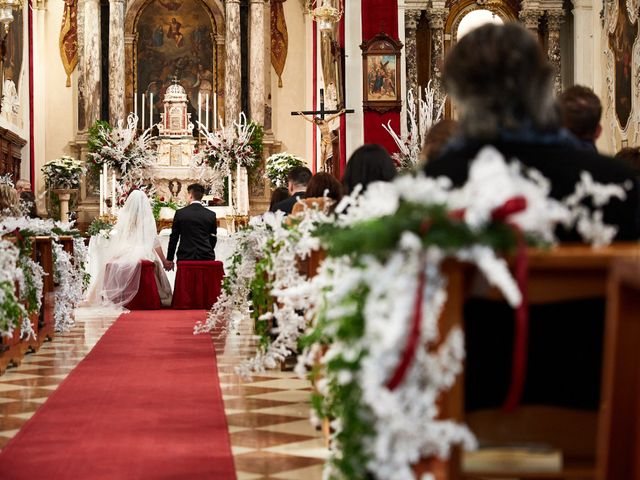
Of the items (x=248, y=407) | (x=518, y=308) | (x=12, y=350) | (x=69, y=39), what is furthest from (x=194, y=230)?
(x=518, y=308)

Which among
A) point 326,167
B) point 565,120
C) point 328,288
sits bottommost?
point 328,288

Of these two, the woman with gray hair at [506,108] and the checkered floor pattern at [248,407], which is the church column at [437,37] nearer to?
the checkered floor pattern at [248,407]

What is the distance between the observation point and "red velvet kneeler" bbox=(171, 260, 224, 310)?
13.6m

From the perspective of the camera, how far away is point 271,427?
557cm

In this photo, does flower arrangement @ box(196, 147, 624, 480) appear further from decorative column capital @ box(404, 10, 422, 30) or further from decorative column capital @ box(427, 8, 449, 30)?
decorative column capital @ box(427, 8, 449, 30)

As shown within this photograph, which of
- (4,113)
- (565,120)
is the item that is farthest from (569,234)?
(4,113)

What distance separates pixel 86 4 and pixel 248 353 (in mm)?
14205

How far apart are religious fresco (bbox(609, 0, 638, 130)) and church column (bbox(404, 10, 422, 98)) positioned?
4529 mm

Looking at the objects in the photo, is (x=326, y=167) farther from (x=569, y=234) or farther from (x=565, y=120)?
(x=569, y=234)

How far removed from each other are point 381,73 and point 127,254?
407 centimetres

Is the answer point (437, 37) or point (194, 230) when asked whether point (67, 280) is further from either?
point (437, 37)

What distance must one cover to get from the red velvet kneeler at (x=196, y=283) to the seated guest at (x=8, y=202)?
4.83 metres

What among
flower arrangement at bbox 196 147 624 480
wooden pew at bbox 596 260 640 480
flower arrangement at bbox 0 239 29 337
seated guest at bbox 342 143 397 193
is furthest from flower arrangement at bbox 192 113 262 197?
wooden pew at bbox 596 260 640 480

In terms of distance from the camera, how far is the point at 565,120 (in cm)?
432
